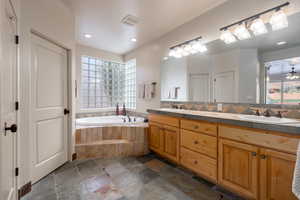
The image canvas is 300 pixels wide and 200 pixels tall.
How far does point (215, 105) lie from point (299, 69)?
105 centimetres

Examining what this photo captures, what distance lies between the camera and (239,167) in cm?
154

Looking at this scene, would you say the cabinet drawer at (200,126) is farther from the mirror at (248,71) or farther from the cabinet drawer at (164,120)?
the mirror at (248,71)

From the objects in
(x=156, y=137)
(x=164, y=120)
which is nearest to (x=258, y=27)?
(x=164, y=120)

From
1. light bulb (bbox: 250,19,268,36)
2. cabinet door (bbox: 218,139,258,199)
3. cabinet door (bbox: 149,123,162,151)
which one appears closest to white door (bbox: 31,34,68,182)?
cabinet door (bbox: 149,123,162,151)

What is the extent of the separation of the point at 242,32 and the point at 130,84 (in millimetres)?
3298

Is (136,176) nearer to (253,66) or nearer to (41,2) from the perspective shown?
(253,66)

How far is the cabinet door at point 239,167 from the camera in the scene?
56.3 inches

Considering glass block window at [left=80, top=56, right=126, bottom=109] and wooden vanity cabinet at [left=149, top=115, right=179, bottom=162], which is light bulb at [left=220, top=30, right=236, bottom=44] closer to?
wooden vanity cabinet at [left=149, top=115, right=179, bottom=162]

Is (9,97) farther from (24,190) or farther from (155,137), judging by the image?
(155,137)

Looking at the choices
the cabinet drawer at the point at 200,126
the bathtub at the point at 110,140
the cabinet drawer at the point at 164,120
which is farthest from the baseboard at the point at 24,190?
the cabinet drawer at the point at 200,126

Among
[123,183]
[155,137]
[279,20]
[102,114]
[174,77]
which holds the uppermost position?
[279,20]

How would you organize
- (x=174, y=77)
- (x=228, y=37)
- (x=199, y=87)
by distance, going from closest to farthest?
(x=228, y=37)
(x=199, y=87)
(x=174, y=77)

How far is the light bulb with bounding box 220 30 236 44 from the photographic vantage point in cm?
212

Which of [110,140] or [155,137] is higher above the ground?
[155,137]
